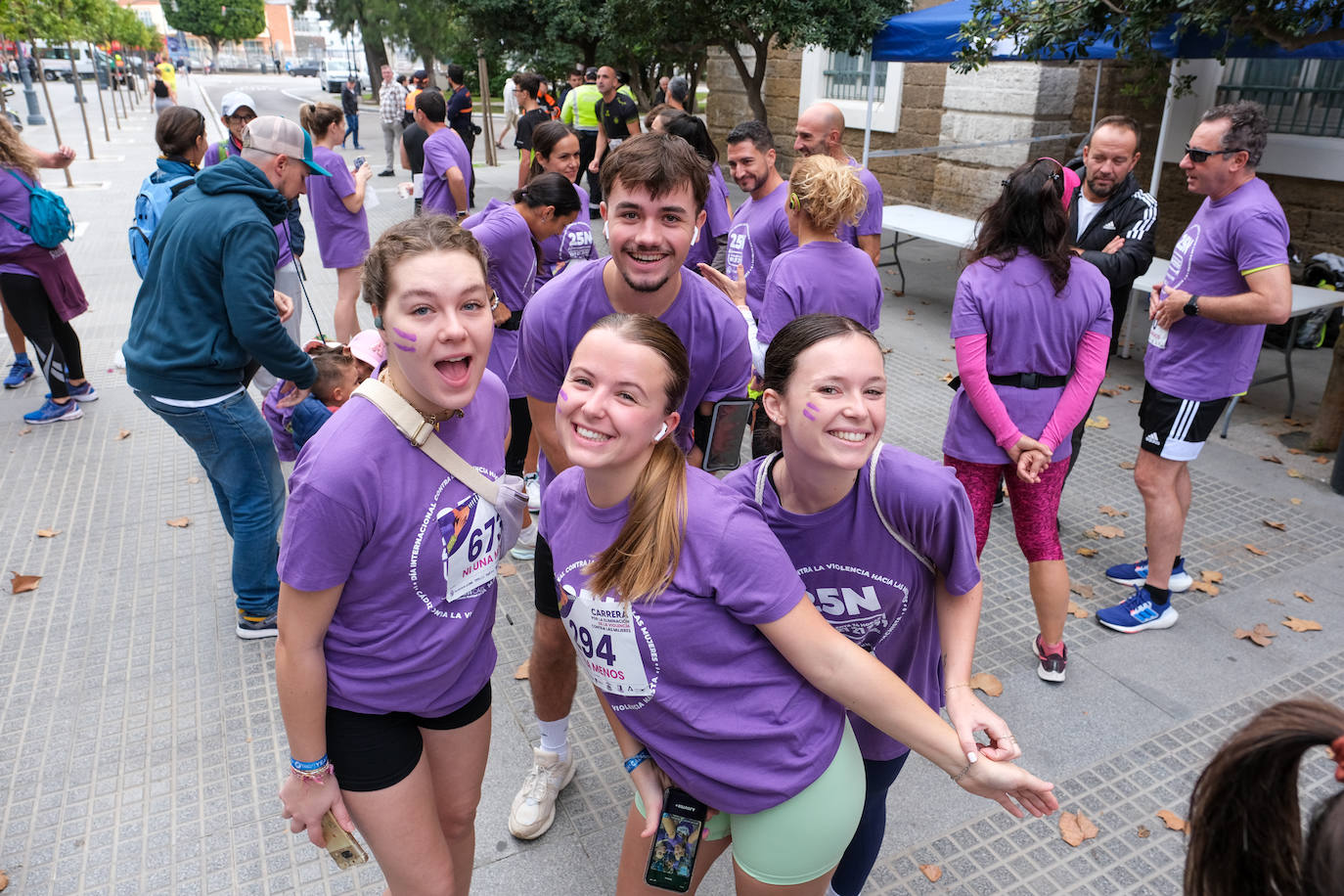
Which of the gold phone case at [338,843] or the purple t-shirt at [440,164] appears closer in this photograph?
the gold phone case at [338,843]

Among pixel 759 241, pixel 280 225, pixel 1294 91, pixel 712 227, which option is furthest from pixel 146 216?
pixel 1294 91

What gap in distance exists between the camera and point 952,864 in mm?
2799

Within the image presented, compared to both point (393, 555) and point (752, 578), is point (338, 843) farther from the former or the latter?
point (752, 578)

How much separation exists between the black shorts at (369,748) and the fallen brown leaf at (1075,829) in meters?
2.17

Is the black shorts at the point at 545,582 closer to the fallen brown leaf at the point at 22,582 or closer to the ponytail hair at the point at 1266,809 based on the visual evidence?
the ponytail hair at the point at 1266,809

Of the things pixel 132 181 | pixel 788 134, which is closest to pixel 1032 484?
pixel 788 134

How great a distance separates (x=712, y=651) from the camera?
164 centimetres

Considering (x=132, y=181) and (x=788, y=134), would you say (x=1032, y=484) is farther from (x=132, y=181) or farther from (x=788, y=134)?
(x=132, y=181)

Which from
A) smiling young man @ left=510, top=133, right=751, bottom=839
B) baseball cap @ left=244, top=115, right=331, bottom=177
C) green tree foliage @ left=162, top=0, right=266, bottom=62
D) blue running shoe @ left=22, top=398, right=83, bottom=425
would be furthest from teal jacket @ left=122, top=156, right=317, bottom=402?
green tree foliage @ left=162, top=0, right=266, bottom=62

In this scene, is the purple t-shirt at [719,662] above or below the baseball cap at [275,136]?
below

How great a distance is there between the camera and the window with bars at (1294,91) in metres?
8.59

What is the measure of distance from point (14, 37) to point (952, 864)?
71.1ft

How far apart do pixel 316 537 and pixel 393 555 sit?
17 centimetres

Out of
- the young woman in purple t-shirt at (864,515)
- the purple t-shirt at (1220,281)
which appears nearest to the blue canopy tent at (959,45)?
the purple t-shirt at (1220,281)
